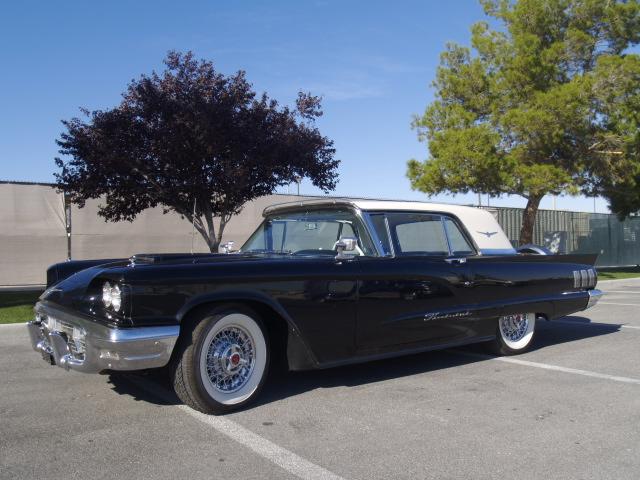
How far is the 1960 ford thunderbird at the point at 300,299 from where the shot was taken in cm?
409

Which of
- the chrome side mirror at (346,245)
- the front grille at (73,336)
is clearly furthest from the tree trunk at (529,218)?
the front grille at (73,336)

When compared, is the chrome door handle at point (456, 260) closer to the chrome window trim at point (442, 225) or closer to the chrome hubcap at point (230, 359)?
the chrome window trim at point (442, 225)

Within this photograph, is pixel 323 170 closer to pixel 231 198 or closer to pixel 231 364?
pixel 231 198

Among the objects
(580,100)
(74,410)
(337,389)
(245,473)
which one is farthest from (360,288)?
(580,100)

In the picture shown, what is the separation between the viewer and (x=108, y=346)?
3.96m

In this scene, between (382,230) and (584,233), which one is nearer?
(382,230)

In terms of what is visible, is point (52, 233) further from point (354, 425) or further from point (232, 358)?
point (354, 425)

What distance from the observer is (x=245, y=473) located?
340 centimetres

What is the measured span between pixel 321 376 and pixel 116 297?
2.33m

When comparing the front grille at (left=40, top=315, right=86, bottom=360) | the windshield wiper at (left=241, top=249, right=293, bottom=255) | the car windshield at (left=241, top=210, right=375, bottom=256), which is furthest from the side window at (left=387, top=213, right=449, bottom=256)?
the front grille at (left=40, top=315, right=86, bottom=360)

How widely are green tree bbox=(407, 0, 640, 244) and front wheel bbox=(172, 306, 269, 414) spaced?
49.5ft

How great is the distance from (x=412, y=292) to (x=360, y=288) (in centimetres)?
60

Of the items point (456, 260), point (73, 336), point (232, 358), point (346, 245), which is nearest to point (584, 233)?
point (456, 260)

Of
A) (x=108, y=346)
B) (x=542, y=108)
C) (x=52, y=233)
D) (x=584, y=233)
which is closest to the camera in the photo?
(x=108, y=346)
